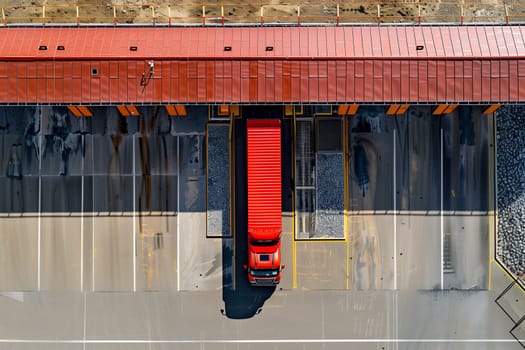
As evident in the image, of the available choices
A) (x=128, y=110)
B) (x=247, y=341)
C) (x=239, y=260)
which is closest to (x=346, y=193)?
(x=239, y=260)

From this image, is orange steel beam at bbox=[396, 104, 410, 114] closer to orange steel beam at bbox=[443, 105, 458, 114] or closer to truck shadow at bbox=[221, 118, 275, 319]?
orange steel beam at bbox=[443, 105, 458, 114]

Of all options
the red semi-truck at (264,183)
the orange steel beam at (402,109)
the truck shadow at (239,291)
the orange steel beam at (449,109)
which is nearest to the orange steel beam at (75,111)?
the red semi-truck at (264,183)

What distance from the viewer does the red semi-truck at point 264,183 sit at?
25.4 m

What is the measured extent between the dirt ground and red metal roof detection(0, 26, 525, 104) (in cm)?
454

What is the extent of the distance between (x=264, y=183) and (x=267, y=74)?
6629 mm

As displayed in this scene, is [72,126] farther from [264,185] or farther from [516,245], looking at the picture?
[516,245]

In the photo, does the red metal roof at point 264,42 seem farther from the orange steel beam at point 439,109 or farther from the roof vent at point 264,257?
the roof vent at point 264,257

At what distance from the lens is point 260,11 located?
28.3 metres

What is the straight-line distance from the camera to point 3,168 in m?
27.4

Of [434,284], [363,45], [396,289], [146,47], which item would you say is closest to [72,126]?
[146,47]

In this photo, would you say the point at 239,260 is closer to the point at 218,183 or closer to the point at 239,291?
the point at 239,291

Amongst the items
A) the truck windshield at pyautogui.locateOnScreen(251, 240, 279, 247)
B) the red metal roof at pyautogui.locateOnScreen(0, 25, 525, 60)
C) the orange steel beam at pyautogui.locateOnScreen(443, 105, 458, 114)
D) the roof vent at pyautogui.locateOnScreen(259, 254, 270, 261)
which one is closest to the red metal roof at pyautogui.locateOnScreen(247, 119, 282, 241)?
the truck windshield at pyautogui.locateOnScreen(251, 240, 279, 247)

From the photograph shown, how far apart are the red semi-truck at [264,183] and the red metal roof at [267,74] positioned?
2136mm

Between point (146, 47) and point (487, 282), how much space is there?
88.1ft
